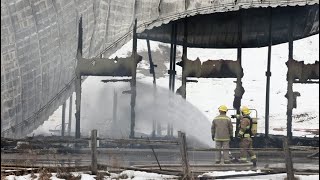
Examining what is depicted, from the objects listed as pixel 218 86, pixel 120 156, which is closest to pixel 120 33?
pixel 120 156

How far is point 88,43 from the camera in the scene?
961 inches

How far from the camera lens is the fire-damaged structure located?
19969mm

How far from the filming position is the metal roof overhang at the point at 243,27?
26266 millimetres

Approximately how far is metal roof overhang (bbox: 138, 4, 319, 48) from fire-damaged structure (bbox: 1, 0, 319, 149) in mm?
71

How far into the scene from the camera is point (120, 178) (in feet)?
43.8

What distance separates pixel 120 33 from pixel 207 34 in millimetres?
5509

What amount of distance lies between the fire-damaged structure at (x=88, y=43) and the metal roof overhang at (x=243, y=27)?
2.8 inches

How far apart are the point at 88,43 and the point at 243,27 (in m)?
8.23

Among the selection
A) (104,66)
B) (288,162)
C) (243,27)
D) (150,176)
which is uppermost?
(243,27)

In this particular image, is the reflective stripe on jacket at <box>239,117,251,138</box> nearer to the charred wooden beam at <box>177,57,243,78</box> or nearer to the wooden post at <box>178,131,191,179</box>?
the wooden post at <box>178,131,191,179</box>

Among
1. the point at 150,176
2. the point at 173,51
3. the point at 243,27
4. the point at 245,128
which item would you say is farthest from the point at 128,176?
the point at 243,27

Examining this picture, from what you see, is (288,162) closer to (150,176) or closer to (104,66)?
(150,176)

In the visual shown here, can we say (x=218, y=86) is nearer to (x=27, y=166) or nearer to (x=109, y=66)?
(x=109, y=66)

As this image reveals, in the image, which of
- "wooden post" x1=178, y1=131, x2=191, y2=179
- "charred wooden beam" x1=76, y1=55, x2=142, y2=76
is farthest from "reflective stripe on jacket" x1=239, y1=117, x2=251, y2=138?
"charred wooden beam" x1=76, y1=55, x2=142, y2=76
